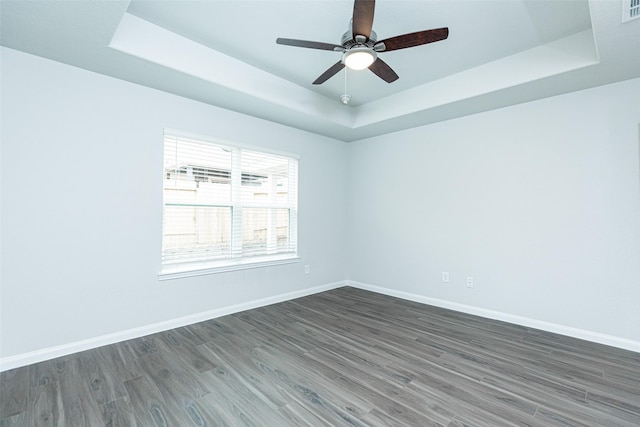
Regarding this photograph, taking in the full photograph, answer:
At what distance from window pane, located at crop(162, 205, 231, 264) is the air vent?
151 inches

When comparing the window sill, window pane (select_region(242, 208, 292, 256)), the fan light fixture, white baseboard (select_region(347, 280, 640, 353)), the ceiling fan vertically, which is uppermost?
the ceiling fan

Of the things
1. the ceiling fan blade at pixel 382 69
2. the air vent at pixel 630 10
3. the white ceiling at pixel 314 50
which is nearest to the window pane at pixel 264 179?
the white ceiling at pixel 314 50

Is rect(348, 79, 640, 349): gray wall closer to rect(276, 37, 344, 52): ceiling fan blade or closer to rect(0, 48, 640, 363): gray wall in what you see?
rect(0, 48, 640, 363): gray wall

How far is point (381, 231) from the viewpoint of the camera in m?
4.77

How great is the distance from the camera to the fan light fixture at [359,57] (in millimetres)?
2139

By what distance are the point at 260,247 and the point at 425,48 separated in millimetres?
3018

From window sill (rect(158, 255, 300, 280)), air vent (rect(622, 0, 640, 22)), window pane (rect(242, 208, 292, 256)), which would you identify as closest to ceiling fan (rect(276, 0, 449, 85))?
air vent (rect(622, 0, 640, 22))

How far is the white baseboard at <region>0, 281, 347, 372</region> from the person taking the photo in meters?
2.41

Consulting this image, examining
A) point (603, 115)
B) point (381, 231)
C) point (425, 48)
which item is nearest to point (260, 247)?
point (381, 231)

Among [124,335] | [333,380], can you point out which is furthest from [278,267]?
[333,380]

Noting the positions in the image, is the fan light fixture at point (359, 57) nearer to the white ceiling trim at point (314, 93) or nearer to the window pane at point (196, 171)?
the white ceiling trim at point (314, 93)

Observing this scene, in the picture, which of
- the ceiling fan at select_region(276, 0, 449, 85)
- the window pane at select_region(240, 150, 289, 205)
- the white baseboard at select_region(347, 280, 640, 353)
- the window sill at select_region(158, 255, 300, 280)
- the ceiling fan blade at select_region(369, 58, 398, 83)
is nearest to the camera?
the ceiling fan at select_region(276, 0, 449, 85)

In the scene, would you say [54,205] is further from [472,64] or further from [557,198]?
[557,198]

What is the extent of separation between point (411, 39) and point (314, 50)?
1.12 metres
